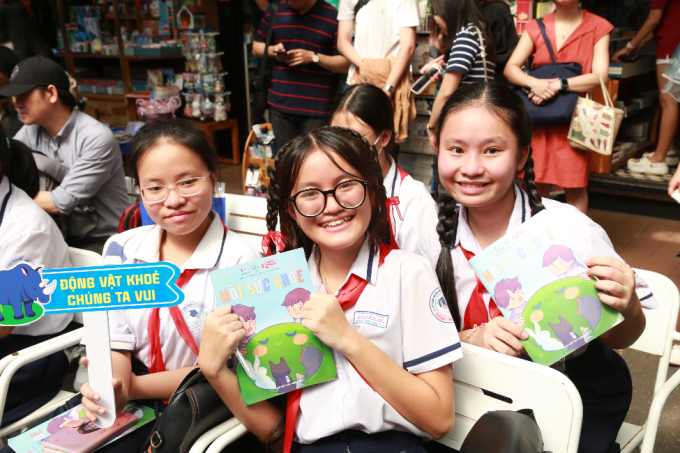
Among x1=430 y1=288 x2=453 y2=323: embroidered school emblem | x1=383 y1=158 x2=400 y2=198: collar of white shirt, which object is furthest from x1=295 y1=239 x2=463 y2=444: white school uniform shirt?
x1=383 y1=158 x2=400 y2=198: collar of white shirt

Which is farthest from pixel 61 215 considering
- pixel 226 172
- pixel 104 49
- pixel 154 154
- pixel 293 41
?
pixel 104 49

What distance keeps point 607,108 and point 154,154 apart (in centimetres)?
229

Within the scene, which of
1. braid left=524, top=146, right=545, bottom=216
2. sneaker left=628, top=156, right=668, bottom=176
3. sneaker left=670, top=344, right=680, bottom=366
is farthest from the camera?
sneaker left=628, top=156, right=668, bottom=176

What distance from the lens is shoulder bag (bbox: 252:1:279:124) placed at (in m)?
3.76

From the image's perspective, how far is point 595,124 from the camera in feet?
9.08

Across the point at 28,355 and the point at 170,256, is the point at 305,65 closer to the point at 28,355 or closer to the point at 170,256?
the point at 170,256

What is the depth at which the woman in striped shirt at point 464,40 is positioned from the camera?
288 centimetres

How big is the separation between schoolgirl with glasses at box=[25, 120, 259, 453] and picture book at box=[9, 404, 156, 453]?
0.03m

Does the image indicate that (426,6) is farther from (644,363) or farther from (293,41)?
(644,363)

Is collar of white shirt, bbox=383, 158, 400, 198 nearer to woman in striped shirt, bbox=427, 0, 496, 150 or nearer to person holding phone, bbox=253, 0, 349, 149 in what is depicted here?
woman in striped shirt, bbox=427, 0, 496, 150

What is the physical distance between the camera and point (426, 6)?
3988mm

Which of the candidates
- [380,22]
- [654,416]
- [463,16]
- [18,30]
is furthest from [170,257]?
[18,30]

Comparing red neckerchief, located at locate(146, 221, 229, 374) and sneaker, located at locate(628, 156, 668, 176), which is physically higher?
red neckerchief, located at locate(146, 221, 229, 374)

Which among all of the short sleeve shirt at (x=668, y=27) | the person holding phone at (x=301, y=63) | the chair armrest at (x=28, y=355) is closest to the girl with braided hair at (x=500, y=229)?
the chair armrest at (x=28, y=355)
